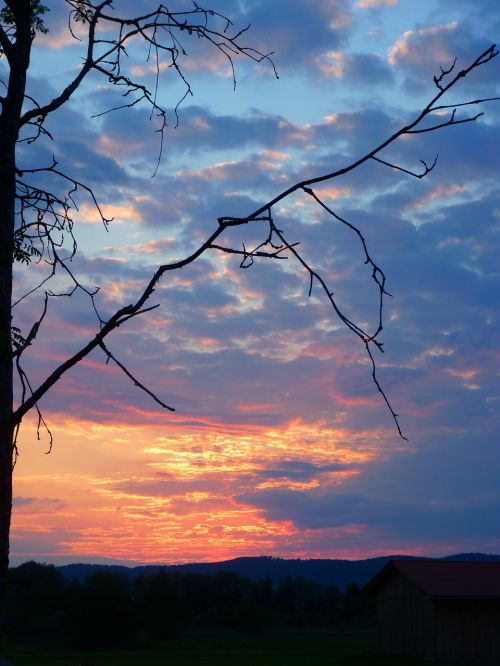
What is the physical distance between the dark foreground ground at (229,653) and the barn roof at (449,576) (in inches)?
175

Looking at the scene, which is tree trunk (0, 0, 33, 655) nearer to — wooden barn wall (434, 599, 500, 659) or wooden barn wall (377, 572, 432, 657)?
wooden barn wall (434, 599, 500, 659)

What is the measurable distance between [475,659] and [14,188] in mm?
43084

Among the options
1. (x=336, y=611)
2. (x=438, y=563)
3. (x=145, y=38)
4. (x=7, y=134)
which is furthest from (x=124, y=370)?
(x=336, y=611)

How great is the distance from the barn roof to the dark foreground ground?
4.44 m

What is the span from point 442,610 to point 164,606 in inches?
2190

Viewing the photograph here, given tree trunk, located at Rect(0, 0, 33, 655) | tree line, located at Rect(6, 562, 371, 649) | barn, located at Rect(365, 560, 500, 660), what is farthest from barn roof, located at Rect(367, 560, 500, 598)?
tree trunk, located at Rect(0, 0, 33, 655)

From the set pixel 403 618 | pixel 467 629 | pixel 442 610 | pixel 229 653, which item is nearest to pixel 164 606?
pixel 229 653

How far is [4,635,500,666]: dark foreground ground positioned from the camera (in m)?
52.1

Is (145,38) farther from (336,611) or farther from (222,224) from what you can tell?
(336,611)

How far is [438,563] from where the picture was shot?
4850cm

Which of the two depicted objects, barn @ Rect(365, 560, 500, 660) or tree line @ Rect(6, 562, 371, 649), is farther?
tree line @ Rect(6, 562, 371, 649)

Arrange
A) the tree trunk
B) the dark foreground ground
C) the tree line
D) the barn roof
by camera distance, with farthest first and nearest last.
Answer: the tree line
the dark foreground ground
the barn roof
the tree trunk

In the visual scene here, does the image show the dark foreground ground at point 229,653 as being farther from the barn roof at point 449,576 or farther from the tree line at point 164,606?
the barn roof at point 449,576

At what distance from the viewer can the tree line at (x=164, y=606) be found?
85.9 m
